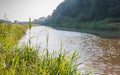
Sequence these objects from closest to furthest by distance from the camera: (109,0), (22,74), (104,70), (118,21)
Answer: (22,74) < (104,70) < (118,21) < (109,0)

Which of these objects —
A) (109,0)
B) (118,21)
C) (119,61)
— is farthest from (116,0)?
(119,61)

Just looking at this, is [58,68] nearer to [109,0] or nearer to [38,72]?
[38,72]

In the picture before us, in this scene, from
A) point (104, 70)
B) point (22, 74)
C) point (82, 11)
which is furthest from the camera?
point (82, 11)

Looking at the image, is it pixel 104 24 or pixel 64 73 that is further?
pixel 104 24

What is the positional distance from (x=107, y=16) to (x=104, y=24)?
30.8ft

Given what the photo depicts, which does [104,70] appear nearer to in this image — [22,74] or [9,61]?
[9,61]

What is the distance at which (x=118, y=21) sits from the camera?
7069 centimetres

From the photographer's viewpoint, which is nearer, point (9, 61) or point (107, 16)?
point (9, 61)

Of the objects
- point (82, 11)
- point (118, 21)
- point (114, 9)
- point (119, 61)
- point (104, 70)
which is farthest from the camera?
point (82, 11)

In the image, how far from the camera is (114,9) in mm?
77062

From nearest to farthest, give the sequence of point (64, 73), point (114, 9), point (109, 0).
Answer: point (64, 73) < point (114, 9) < point (109, 0)

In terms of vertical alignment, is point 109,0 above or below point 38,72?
above

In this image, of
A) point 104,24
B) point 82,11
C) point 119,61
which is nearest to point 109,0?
point 104,24

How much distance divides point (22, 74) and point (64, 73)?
3.81ft
